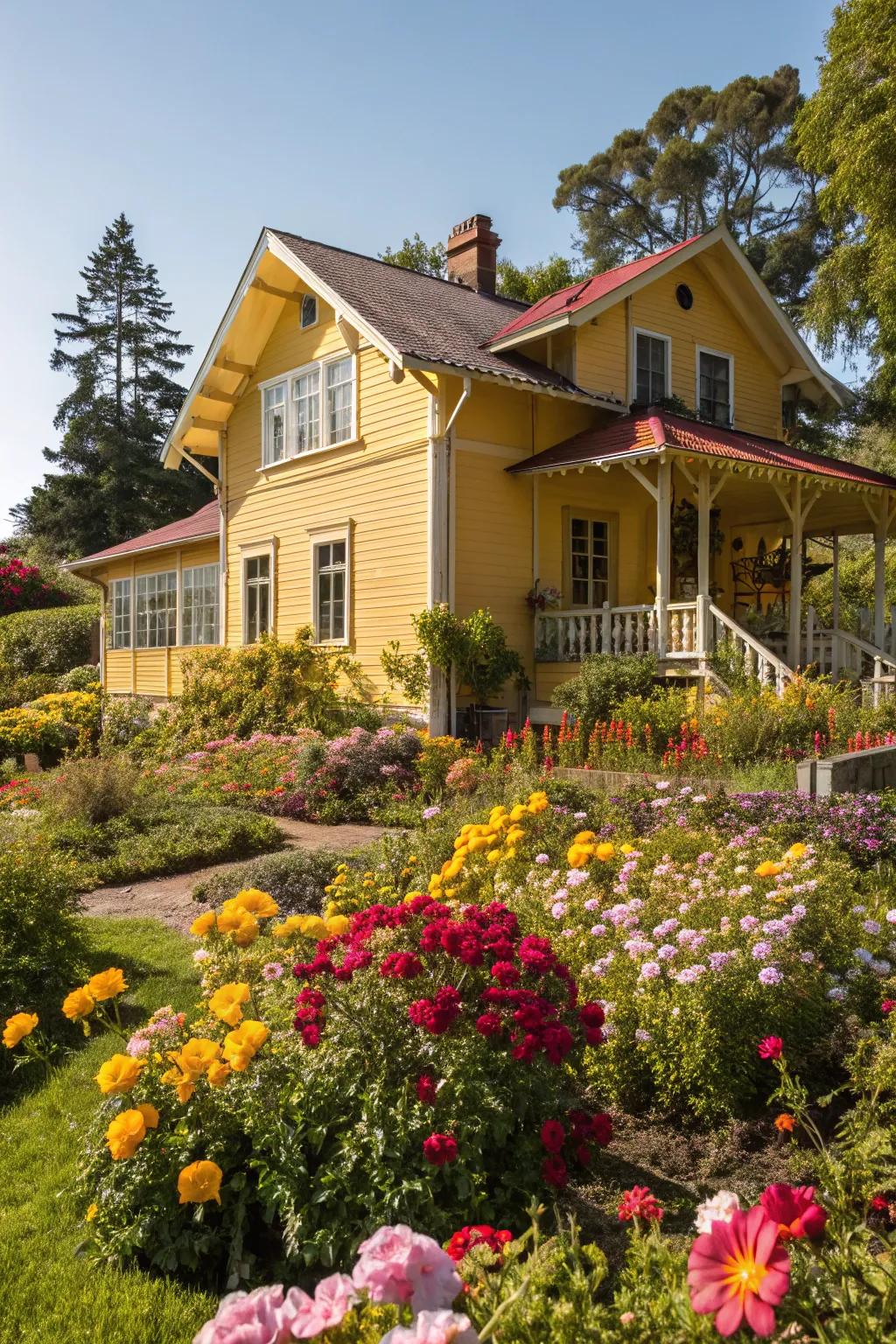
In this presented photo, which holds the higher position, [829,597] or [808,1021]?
[829,597]

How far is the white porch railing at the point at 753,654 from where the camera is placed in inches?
441

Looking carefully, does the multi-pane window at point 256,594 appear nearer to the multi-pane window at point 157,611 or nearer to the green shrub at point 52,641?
the multi-pane window at point 157,611

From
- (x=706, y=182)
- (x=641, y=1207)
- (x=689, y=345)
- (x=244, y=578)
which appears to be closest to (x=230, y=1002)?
(x=641, y=1207)

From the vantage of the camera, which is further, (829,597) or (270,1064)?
(829,597)

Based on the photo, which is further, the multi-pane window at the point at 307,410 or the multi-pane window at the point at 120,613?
the multi-pane window at the point at 120,613

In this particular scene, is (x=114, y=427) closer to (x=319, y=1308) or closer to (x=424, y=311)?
(x=424, y=311)

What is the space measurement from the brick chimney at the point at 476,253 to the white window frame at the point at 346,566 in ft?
21.5

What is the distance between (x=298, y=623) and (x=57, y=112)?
9.30 metres

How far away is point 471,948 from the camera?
2.84 metres

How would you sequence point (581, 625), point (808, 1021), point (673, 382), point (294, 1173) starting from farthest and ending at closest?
point (673, 382) < point (581, 625) < point (808, 1021) < point (294, 1173)

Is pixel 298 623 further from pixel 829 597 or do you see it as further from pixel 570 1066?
pixel 570 1066

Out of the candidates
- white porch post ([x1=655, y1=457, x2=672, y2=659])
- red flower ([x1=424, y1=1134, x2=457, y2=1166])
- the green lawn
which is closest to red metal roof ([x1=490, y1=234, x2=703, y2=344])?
white porch post ([x1=655, y1=457, x2=672, y2=659])

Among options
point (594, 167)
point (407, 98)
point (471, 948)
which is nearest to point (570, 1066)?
point (471, 948)

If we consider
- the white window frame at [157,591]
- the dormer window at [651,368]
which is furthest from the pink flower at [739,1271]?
the white window frame at [157,591]
